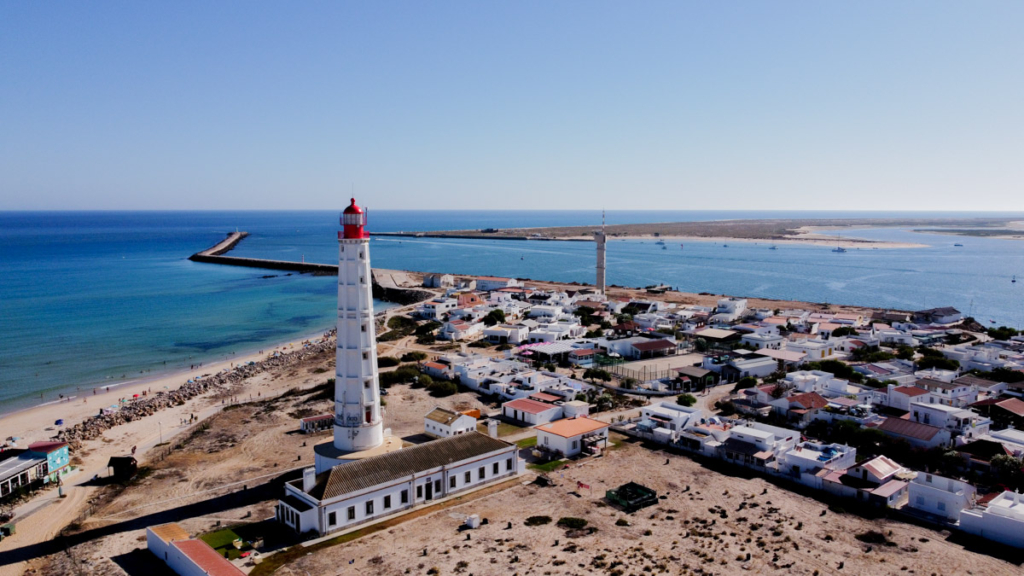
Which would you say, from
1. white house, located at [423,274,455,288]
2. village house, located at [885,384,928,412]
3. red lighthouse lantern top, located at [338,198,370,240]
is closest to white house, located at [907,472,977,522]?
village house, located at [885,384,928,412]

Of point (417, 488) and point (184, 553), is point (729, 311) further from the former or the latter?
point (184, 553)

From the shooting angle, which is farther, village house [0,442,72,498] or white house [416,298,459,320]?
white house [416,298,459,320]

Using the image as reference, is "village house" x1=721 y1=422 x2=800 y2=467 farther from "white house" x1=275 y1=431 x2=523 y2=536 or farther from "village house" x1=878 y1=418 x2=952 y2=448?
"white house" x1=275 y1=431 x2=523 y2=536

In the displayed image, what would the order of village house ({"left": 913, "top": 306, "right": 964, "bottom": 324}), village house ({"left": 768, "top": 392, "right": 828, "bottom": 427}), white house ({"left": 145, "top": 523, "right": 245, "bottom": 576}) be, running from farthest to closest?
village house ({"left": 913, "top": 306, "right": 964, "bottom": 324}) < village house ({"left": 768, "top": 392, "right": 828, "bottom": 427}) < white house ({"left": 145, "top": 523, "right": 245, "bottom": 576})

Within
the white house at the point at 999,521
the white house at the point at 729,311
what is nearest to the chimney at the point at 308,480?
the white house at the point at 999,521

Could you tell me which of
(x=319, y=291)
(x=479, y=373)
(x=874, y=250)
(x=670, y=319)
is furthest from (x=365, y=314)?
(x=874, y=250)

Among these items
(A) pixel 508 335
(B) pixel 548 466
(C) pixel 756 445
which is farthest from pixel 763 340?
(B) pixel 548 466

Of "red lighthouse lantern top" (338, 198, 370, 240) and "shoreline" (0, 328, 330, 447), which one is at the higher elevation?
"red lighthouse lantern top" (338, 198, 370, 240)
